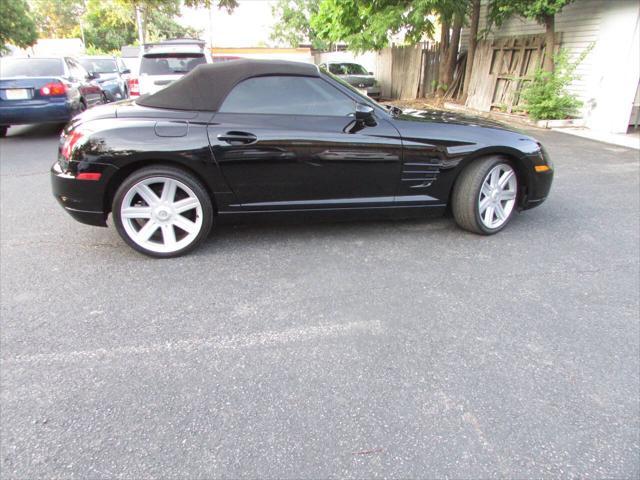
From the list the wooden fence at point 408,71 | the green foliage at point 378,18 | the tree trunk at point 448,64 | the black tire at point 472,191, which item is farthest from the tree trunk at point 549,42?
the black tire at point 472,191

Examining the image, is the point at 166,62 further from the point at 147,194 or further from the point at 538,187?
the point at 538,187

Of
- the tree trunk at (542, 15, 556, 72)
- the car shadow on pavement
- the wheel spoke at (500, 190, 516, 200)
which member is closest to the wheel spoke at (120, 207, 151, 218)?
the wheel spoke at (500, 190, 516, 200)

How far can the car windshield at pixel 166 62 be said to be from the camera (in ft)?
30.5

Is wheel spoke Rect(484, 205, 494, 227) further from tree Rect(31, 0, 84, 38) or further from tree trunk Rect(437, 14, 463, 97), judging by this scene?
tree Rect(31, 0, 84, 38)

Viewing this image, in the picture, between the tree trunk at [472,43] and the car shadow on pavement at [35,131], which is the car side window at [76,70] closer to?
the car shadow on pavement at [35,131]

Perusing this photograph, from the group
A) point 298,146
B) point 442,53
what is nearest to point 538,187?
point 298,146

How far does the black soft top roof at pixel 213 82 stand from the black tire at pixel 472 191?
5.20ft

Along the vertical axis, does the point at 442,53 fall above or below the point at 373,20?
below

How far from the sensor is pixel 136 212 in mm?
3393

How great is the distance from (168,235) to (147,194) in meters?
0.36

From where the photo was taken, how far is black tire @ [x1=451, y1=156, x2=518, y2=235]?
379cm

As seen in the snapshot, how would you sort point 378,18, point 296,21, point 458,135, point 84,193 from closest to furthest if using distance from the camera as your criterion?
point 84,193 < point 458,135 < point 378,18 < point 296,21

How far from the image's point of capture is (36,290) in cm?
301

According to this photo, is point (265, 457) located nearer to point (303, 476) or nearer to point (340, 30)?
point (303, 476)
